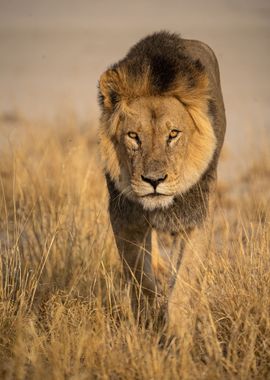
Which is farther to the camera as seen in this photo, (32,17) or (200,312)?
(32,17)

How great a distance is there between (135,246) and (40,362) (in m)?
1.64

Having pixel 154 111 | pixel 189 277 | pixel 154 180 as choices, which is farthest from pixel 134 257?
pixel 154 111

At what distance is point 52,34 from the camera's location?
23344 mm

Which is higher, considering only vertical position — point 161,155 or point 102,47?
point 102,47

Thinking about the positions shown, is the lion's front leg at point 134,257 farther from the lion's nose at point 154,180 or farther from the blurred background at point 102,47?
the blurred background at point 102,47

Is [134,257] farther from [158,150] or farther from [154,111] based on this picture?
[154,111]

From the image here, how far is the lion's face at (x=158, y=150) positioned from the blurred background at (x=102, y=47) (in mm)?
4568

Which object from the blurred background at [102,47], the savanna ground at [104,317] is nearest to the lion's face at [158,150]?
the savanna ground at [104,317]

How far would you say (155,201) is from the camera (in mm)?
5113

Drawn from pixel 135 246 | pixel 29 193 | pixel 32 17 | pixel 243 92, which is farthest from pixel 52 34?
pixel 135 246

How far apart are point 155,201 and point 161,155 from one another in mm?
302

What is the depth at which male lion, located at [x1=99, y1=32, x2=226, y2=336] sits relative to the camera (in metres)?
5.09

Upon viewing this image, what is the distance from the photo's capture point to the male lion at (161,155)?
5090 mm

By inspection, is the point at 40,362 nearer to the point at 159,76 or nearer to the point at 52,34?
the point at 159,76
